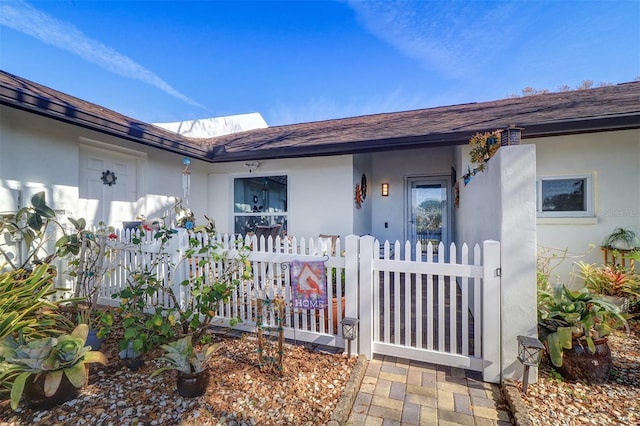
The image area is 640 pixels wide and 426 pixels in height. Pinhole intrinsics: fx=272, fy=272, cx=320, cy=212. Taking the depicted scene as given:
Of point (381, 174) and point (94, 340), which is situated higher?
point (381, 174)

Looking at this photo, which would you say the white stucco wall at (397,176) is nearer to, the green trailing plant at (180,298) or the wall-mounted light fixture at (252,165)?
the wall-mounted light fixture at (252,165)

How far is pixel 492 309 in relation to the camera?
95.8 inches

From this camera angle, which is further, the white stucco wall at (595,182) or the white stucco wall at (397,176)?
the white stucco wall at (397,176)

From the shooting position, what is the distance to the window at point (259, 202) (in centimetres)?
655

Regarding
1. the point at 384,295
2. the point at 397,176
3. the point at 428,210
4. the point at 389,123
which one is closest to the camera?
the point at 384,295

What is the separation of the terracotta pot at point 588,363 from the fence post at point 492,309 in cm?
57

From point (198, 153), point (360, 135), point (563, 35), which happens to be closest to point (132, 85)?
point (198, 153)

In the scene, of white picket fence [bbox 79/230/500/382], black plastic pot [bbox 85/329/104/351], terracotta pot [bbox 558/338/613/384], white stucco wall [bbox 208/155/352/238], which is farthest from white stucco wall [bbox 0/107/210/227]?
terracotta pot [bbox 558/338/613/384]

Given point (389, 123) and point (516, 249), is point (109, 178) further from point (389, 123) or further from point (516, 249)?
point (516, 249)

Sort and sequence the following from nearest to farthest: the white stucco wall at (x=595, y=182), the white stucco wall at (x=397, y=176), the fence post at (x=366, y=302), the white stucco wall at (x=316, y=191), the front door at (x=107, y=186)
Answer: the fence post at (x=366, y=302) < the white stucco wall at (x=595, y=182) < the front door at (x=107, y=186) < the white stucco wall at (x=316, y=191) < the white stucco wall at (x=397, y=176)

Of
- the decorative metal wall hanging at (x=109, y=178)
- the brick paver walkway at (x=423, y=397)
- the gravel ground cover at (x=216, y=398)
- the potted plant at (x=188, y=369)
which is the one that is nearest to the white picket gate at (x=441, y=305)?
the brick paver walkway at (x=423, y=397)

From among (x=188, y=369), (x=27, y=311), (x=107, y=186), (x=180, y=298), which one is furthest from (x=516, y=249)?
(x=107, y=186)

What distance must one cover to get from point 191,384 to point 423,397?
182 centimetres

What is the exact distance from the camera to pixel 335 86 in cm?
935
